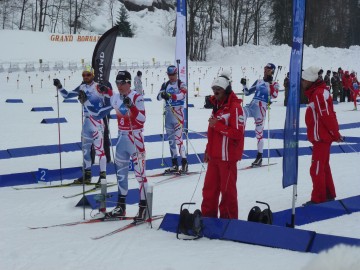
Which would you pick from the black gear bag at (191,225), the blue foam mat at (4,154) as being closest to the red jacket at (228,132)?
the black gear bag at (191,225)

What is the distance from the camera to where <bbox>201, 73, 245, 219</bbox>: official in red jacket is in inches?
236

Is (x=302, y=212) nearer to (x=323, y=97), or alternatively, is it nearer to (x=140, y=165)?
(x=323, y=97)

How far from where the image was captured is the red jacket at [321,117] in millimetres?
7043

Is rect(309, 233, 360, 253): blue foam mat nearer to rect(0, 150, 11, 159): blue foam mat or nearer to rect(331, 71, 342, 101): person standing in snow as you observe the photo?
rect(0, 150, 11, 159): blue foam mat

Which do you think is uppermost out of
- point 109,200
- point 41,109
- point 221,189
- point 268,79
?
point 268,79

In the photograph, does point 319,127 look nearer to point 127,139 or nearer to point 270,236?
point 270,236

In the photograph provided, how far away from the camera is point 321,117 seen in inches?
279

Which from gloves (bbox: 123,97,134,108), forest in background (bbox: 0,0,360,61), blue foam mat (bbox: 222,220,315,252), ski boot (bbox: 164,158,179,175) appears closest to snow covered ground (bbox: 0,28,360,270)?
blue foam mat (bbox: 222,220,315,252)

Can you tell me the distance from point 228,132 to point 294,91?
0.89 m

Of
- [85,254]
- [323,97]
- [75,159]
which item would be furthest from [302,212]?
[75,159]

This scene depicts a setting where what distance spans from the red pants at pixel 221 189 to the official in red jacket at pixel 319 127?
5.22 ft

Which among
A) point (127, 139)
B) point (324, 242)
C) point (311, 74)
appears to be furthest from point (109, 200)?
point (324, 242)

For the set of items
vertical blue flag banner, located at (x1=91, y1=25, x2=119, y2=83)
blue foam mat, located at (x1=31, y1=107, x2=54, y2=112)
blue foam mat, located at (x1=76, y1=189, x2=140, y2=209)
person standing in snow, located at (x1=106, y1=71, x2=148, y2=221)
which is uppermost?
vertical blue flag banner, located at (x1=91, y1=25, x2=119, y2=83)

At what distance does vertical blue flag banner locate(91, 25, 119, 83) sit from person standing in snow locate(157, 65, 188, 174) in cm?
153
